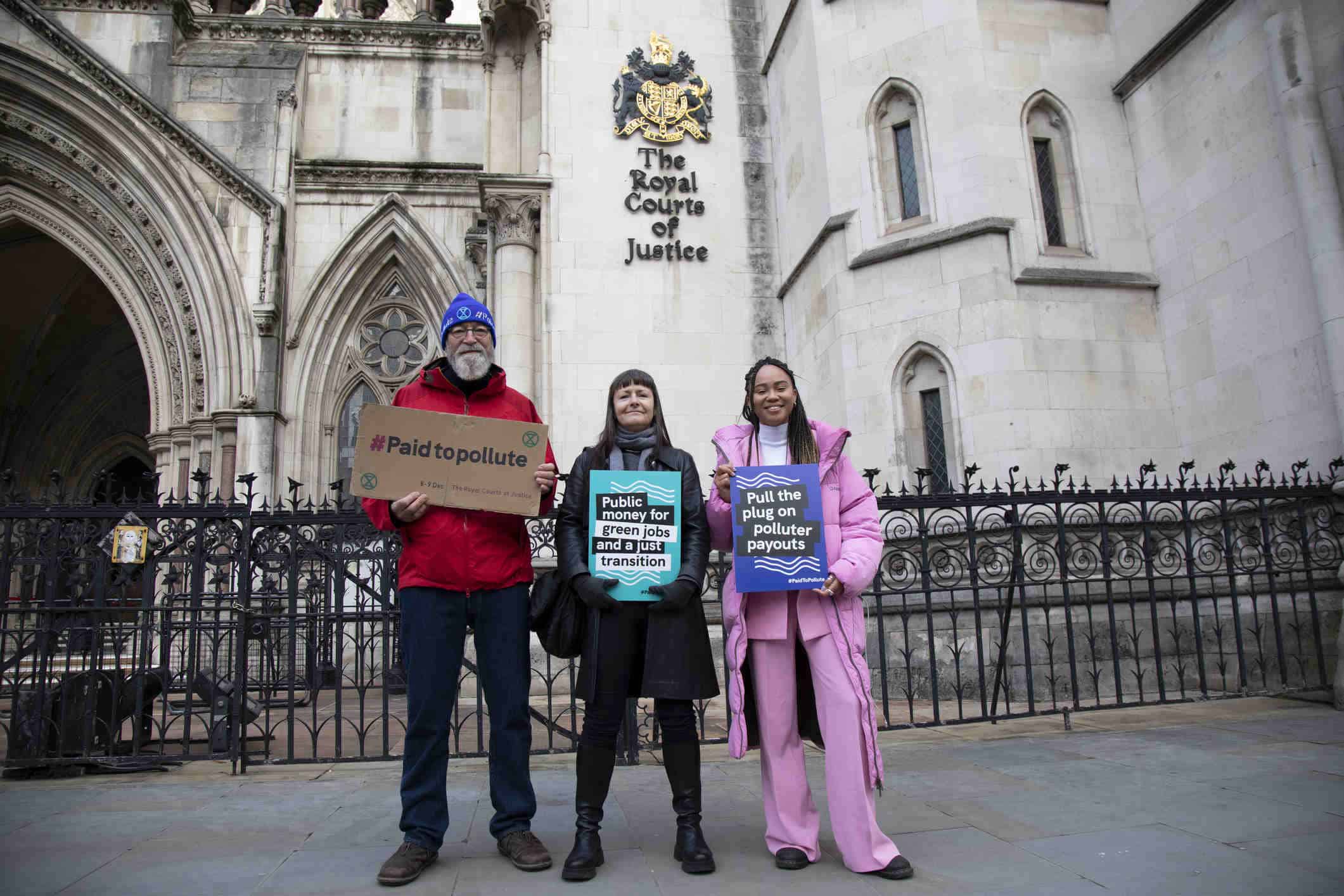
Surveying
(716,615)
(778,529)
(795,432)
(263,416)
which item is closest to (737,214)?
(716,615)

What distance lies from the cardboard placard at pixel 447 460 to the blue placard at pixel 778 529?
92cm

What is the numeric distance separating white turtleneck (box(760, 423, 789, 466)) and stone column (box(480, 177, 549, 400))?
8367 millimetres

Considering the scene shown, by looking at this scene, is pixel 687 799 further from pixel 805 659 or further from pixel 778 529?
pixel 778 529

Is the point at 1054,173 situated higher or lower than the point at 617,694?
higher

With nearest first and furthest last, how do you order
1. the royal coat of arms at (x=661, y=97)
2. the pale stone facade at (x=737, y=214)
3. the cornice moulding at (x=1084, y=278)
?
the pale stone facade at (x=737, y=214)
the cornice moulding at (x=1084, y=278)
the royal coat of arms at (x=661, y=97)

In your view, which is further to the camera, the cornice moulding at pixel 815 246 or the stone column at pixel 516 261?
the stone column at pixel 516 261

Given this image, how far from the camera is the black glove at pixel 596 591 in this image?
11.2 feet

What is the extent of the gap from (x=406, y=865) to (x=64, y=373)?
2131cm

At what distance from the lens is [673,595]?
3.43 m

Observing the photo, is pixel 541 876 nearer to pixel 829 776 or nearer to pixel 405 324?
pixel 829 776

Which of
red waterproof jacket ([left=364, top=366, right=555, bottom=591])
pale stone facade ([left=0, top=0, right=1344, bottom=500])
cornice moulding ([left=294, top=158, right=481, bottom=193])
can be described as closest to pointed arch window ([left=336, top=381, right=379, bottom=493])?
pale stone facade ([left=0, top=0, right=1344, bottom=500])

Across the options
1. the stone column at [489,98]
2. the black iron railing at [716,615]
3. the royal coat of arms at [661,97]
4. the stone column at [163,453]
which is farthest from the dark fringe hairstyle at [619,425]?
the stone column at [163,453]

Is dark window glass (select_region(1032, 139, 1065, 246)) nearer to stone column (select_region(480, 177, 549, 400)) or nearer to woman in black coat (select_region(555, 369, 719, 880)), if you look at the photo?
stone column (select_region(480, 177, 549, 400))

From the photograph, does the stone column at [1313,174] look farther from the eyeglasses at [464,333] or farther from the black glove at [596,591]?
the eyeglasses at [464,333]
